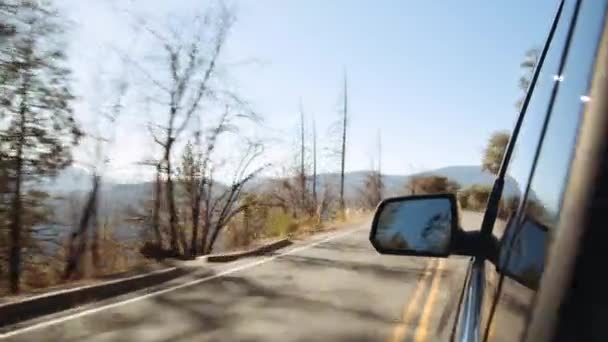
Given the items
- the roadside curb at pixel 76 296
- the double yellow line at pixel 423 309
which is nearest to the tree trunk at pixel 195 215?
the roadside curb at pixel 76 296

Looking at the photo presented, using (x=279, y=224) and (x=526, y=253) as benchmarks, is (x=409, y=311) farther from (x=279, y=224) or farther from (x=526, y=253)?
(x=279, y=224)

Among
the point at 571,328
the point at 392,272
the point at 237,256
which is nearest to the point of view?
the point at 571,328

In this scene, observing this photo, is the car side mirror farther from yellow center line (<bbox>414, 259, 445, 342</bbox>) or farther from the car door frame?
yellow center line (<bbox>414, 259, 445, 342</bbox>)

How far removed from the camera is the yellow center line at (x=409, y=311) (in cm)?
693

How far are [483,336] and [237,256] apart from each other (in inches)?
543

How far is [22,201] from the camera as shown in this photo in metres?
16.4

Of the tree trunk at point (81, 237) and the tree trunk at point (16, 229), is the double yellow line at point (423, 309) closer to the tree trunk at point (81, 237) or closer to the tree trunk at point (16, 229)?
the tree trunk at point (16, 229)

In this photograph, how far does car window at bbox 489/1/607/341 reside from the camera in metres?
0.92

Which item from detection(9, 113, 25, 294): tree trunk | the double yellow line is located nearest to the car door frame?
the double yellow line

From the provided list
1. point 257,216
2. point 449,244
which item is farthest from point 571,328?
point 257,216

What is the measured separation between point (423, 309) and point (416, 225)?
267 inches

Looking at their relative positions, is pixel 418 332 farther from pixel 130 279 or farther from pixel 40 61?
pixel 40 61

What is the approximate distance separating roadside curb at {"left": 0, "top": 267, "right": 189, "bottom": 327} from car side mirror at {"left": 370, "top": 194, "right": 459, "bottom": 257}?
6235 mm

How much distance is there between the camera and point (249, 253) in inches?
621
